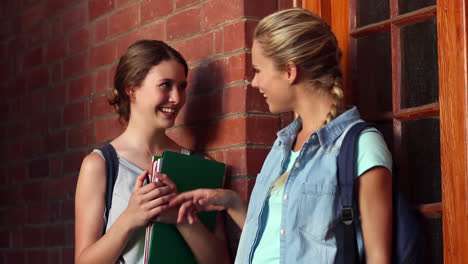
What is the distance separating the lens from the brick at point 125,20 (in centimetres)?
351

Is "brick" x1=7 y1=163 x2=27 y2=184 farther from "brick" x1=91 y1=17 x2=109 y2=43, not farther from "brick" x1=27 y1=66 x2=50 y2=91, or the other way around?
"brick" x1=91 y1=17 x2=109 y2=43

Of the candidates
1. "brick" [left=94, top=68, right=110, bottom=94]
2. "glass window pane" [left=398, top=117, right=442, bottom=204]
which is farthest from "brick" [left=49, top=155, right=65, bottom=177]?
"glass window pane" [left=398, top=117, right=442, bottom=204]

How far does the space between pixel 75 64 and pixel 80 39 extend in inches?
5.6

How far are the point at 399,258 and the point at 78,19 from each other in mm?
2638

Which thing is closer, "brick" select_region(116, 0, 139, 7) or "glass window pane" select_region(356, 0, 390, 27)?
"glass window pane" select_region(356, 0, 390, 27)

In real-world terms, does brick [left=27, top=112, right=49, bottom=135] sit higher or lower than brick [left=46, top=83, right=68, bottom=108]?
lower

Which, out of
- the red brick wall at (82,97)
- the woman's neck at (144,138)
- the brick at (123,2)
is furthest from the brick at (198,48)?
the brick at (123,2)

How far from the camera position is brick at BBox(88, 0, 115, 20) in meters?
3.76

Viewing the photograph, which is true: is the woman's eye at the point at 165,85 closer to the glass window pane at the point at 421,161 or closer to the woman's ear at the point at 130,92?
the woman's ear at the point at 130,92

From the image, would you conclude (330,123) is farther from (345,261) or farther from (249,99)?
(249,99)

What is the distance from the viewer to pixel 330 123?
216 cm

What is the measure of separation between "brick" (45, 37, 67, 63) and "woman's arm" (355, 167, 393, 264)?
262 cm

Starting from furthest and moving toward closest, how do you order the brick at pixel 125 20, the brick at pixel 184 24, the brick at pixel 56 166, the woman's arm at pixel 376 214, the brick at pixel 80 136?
1. the brick at pixel 56 166
2. the brick at pixel 80 136
3. the brick at pixel 125 20
4. the brick at pixel 184 24
5. the woman's arm at pixel 376 214

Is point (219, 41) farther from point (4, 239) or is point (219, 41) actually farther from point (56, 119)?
point (4, 239)
